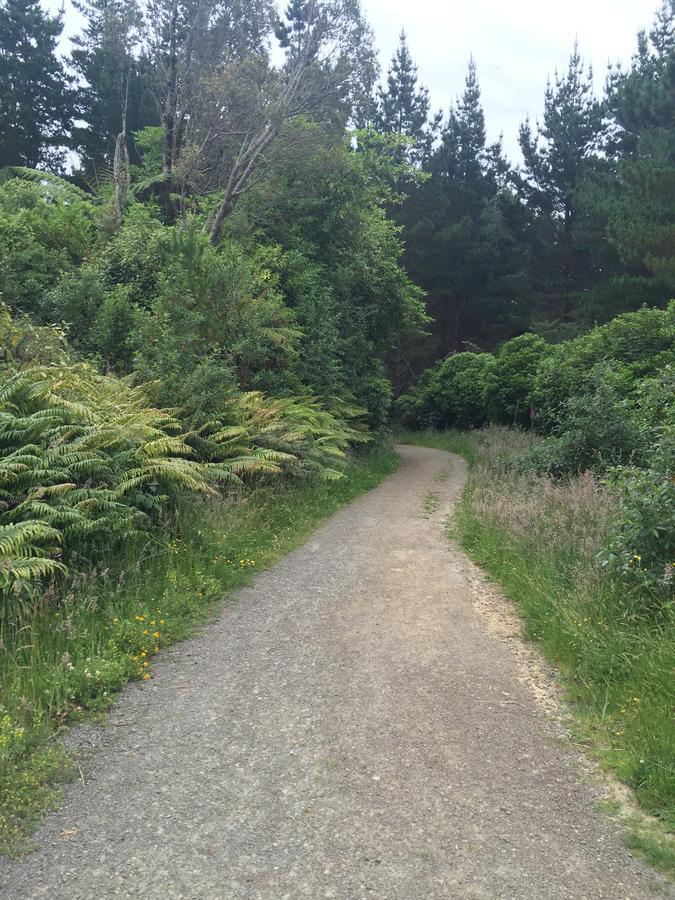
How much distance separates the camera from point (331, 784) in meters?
3.07

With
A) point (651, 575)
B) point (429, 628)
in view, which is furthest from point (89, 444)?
point (651, 575)

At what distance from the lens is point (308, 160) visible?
15.7m

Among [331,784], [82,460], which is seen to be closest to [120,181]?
[82,460]

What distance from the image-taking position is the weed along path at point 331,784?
2.48m

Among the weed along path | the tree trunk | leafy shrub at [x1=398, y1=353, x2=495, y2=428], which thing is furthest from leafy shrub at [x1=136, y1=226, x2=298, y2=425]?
leafy shrub at [x1=398, y1=353, x2=495, y2=428]

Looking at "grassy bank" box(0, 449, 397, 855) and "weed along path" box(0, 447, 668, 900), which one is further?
"grassy bank" box(0, 449, 397, 855)

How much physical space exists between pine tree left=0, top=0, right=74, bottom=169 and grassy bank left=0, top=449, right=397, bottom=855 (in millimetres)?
27346

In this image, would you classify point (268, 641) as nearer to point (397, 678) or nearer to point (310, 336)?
point (397, 678)

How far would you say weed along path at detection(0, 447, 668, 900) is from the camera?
2.48 metres

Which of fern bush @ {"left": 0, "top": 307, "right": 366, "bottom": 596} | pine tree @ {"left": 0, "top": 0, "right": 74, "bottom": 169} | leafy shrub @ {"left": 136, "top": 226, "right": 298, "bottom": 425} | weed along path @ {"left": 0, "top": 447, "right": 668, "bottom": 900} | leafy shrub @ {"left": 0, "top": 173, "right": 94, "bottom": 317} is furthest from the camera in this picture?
pine tree @ {"left": 0, "top": 0, "right": 74, "bottom": 169}

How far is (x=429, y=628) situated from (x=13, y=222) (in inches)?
515

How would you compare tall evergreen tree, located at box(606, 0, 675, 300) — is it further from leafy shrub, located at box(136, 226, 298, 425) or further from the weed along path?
the weed along path

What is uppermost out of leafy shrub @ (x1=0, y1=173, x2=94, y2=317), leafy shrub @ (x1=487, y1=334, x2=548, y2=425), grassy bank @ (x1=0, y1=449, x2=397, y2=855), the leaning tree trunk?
the leaning tree trunk

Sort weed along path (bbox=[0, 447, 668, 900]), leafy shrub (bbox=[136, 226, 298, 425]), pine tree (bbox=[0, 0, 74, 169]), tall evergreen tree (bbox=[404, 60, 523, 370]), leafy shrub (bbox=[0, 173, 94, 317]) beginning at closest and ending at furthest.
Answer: weed along path (bbox=[0, 447, 668, 900])
leafy shrub (bbox=[136, 226, 298, 425])
leafy shrub (bbox=[0, 173, 94, 317])
pine tree (bbox=[0, 0, 74, 169])
tall evergreen tree (bbox=[404, 60, 523, 370])
